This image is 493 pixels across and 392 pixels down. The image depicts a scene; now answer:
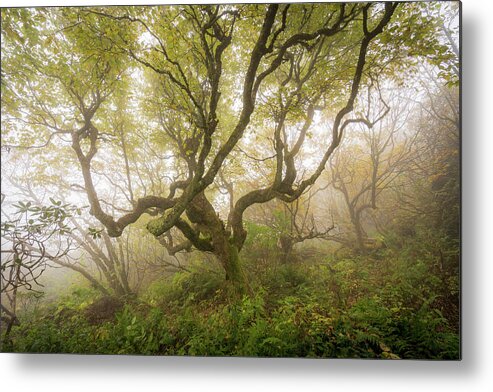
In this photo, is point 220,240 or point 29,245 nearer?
point 29,245

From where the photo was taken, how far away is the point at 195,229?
3328 mm

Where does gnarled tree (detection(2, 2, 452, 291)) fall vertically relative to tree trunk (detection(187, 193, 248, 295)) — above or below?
above

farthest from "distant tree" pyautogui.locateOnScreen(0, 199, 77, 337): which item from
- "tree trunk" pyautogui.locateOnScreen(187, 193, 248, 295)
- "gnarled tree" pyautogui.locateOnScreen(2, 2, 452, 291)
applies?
"tree trunk" pyautogui.locateOnScreen(187, 193, 248, 295)

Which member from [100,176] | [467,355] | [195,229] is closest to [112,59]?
[100,176]

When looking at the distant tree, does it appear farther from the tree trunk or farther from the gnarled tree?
the tree trunk

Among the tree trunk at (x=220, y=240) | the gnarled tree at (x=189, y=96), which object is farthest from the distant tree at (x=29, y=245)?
the tree trunk at (x=220, y=240)

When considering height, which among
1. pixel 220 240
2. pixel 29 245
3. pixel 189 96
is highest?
pixel 189 96

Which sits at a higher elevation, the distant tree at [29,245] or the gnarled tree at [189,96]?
the gnarled tree at [189,96]

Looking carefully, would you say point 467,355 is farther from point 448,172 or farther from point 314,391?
point 448,172

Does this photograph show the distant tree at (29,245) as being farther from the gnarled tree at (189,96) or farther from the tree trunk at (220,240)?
the tree trunk at (220,240)

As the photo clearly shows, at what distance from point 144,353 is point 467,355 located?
3645mm

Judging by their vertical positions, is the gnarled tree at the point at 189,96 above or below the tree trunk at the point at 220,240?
above

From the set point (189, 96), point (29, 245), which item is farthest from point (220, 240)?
point (29, 245)

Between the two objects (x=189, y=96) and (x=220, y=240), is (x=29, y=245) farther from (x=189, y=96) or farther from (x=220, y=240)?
(x=189, y=96)
